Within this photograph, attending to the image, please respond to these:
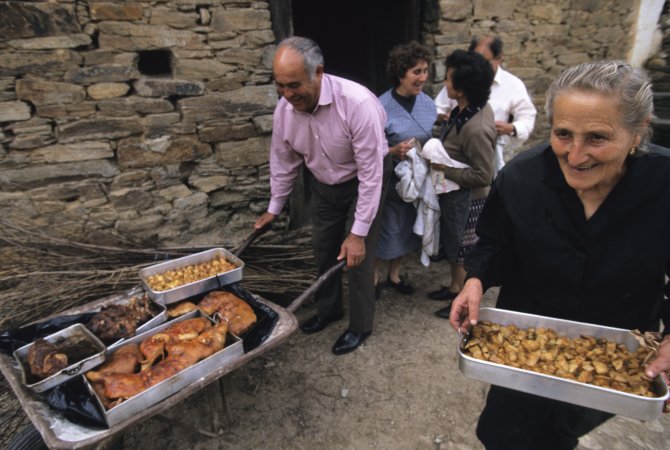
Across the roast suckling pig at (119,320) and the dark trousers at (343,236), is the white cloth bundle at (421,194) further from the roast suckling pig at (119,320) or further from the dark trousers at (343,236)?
the roast suckling pig at (119,320)

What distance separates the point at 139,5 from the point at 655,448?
456cm

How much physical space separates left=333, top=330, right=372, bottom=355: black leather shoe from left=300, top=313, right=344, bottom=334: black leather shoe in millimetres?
258

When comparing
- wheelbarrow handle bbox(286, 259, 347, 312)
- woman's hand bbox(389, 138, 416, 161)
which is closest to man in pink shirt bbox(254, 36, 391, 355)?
woman's hand bbox(389, 138, 416, 161)

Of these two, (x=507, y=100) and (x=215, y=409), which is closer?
(x=215, y=409)

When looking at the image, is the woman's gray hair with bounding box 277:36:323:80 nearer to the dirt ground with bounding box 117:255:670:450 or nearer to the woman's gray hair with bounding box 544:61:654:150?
the woman's gray hair with bounding box 544:61:654:150

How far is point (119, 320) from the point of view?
7.12 ft

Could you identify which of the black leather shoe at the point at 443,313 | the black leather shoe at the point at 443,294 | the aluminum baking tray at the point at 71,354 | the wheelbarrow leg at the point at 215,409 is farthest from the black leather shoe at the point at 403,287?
the aluminum baking tray at the point at 71,354

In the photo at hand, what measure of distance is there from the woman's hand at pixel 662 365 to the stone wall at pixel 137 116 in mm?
3148

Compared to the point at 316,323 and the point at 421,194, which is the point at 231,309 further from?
the point at 421,194

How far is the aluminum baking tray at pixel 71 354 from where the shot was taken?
1.76m

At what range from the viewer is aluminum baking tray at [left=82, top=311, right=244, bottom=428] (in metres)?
1.63

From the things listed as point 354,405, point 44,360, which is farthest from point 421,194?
point 44,360

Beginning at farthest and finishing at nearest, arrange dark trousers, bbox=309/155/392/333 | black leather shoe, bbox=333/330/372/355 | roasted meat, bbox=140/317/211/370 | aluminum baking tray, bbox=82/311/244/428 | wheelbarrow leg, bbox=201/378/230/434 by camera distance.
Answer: black leather shoe, bbox=333/330/372/355, dark trousers, bbox=309/155/392/333, wheelbarrow leg, bbox=201/378/230/434, roasted meat, bbox=140/317/211/370, aluminum baking tray, bbox=82/311/244/428

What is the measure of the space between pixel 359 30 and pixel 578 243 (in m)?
5.27
